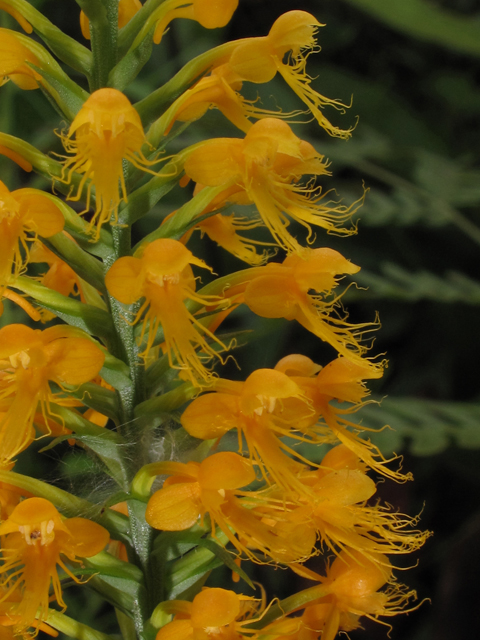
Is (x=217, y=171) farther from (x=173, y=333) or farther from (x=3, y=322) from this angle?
(x=3, y=322)

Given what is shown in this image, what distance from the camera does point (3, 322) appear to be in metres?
1.67

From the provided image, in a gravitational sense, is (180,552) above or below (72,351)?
below

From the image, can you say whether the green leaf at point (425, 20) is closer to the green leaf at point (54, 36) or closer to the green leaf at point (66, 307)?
the green leaf at point (54, 36)

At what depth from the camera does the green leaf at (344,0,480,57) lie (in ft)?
6.11

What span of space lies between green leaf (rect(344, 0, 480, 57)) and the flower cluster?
3.54ft

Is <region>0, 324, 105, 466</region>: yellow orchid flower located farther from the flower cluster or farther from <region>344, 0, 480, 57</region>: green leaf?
<region>344, 0, 480, 57</region>: green leaf

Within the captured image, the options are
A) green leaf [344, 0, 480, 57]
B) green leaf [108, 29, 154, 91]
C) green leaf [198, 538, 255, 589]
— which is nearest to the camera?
green leaf [198, 538, 255, 589]

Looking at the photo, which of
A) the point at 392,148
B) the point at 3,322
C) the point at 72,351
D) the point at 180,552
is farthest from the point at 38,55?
the point at 392,148

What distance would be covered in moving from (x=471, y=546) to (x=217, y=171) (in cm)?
141

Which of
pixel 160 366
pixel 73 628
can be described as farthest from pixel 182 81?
pixel 73 628

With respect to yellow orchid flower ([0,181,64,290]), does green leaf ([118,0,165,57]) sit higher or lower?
higher

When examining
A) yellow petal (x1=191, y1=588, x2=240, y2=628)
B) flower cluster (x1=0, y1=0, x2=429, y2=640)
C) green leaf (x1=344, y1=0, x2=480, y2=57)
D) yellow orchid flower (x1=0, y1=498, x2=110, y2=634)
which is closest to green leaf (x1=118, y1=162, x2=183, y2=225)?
flower cluster (x1=0, y1=0, x2=429, y2=640)

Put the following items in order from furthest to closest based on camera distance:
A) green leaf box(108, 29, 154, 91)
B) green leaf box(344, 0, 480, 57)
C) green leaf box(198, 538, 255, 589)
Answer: green leaf box(344, 0, 480, 57) → green leaf box(108, 29, 154, 91) → green leaf box(198, 538, 255, 589)

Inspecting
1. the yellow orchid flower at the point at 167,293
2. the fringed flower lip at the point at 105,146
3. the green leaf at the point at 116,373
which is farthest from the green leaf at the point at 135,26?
the green leaf at the point at 116,373
